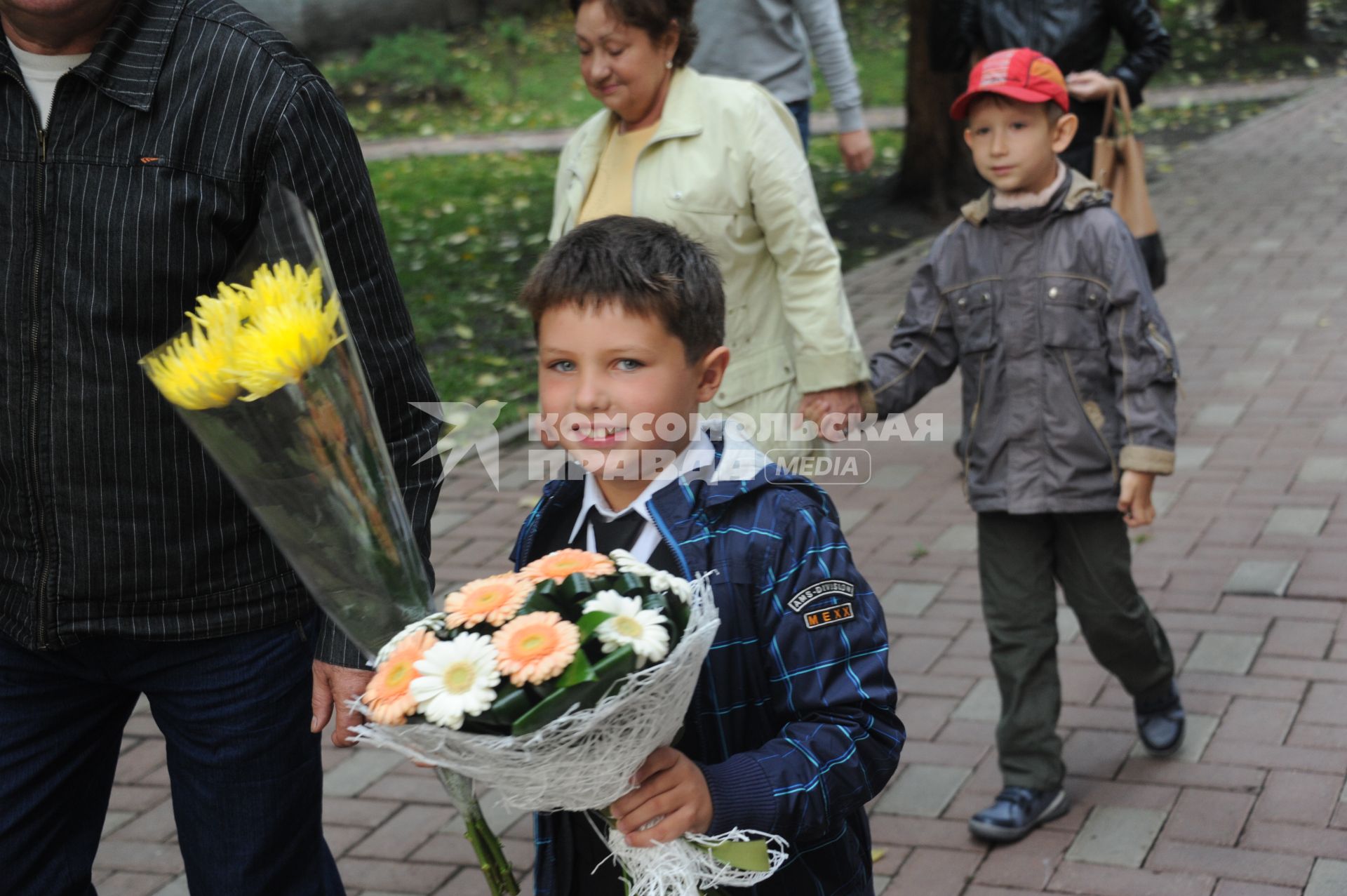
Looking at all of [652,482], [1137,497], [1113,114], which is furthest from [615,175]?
[1113,114]

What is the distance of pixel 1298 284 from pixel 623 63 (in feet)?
20.1

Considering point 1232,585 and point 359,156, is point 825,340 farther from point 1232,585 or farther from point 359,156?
point 1232,585

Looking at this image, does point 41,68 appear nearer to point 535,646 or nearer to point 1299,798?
point 535,646

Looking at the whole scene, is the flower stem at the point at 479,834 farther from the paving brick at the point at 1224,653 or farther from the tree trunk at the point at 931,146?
the tree trunk at the point at 931,146

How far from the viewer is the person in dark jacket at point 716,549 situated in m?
2.08

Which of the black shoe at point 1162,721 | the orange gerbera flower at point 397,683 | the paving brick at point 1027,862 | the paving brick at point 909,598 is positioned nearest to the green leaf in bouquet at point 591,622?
the orange gerbera flower at point 397,683

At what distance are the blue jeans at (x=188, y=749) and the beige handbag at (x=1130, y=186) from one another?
11.7 ft

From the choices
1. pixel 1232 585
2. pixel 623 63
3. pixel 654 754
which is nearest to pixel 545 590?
pixel 654 754

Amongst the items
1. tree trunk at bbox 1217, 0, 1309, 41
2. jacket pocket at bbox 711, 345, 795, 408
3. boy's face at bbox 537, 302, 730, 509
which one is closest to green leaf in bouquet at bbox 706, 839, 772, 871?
boy's face at bbox 537, 302, 730, 509

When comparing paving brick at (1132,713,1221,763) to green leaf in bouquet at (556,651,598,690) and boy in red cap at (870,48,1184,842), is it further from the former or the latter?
green leaf in bouquet at (556,651,598,690)

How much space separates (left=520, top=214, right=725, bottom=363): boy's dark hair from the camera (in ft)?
7.11

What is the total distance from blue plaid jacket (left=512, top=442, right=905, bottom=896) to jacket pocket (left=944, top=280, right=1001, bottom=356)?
164 cm

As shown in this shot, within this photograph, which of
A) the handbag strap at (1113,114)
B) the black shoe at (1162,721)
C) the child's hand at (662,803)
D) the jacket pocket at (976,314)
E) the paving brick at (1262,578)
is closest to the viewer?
the child's hand at (662,803)

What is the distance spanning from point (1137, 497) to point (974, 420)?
453mm
